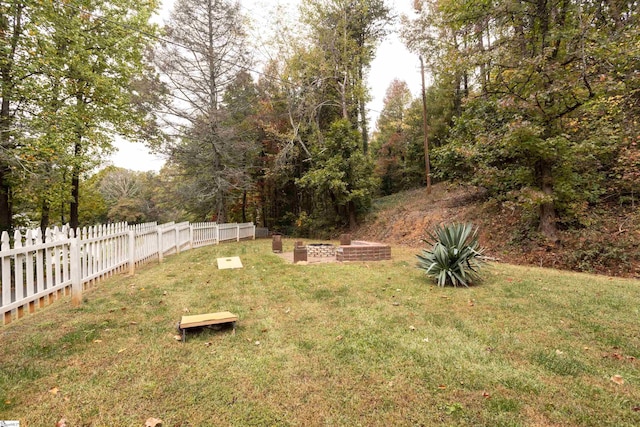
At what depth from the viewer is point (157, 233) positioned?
28.7 feet

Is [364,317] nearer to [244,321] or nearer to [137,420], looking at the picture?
[244,321]

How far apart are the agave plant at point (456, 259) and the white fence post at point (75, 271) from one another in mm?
5944

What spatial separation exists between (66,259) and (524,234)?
36.1ft

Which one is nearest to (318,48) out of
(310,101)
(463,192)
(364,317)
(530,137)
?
(310,101)

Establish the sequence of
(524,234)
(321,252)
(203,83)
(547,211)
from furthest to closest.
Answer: (203,83)
(321,252)
(524,234)
(547,211)

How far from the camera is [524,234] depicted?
9133mm

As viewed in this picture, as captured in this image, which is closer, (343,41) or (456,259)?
(456,259)

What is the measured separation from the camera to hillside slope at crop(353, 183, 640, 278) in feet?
23.3

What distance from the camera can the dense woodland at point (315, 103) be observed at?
756 cm

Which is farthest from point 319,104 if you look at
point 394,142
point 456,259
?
point 456,259

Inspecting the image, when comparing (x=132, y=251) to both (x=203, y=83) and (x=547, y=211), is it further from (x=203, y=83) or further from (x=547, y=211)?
(x=203, y=83)

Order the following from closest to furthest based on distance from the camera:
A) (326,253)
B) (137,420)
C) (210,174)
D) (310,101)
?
1. (137,420)
2. (326,253)
3. (210,174)
4. (310,101)

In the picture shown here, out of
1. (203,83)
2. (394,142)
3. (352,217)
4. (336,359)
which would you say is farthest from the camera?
(394,142)

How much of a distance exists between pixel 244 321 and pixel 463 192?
13.6m
